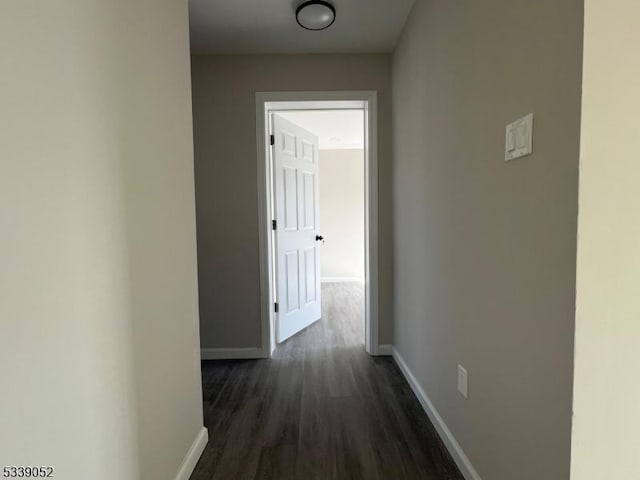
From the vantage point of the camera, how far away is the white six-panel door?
304 cm

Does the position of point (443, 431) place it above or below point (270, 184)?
below

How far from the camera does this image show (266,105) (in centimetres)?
278

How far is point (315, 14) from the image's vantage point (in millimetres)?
2111

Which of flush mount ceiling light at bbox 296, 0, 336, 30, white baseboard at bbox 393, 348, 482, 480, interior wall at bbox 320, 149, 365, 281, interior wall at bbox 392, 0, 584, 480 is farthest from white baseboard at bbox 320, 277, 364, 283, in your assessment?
flush mount ceiling light at bbox 296, 0, 336, 30

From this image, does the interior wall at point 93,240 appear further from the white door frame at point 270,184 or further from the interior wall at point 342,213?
the interior wall at point 342,213

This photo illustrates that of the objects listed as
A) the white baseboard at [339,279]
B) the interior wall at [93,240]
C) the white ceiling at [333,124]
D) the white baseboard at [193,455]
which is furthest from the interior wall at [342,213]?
the interior wall at [93,240]

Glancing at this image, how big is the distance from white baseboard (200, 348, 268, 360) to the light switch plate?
2.35 m

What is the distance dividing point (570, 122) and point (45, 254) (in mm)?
1262

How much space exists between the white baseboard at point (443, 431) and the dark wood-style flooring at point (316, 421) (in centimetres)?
4

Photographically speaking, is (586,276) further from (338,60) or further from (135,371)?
(338,60)

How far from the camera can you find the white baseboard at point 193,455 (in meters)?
1.48

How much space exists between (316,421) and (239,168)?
6.14 feet

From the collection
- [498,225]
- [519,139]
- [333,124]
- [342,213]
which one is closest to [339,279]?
[342,213]

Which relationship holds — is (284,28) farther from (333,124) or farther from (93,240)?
(333,124)
